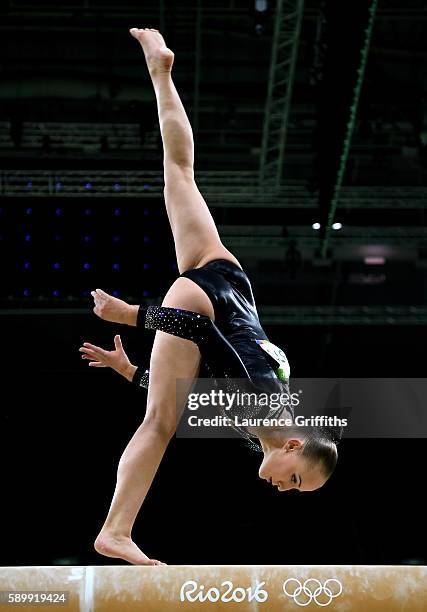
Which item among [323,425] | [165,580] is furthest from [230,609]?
[323,425]

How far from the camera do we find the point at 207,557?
35.4 ft

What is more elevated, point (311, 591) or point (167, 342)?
point (167, 342)

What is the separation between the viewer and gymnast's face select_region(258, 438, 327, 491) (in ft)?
12.4

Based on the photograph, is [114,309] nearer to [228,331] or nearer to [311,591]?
[228,331]

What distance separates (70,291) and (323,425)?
21.3 ft

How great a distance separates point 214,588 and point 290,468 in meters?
0.57

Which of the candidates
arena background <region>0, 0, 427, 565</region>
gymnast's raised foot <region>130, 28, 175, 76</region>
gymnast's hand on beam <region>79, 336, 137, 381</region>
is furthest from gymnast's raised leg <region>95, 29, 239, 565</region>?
arena background <region>0, 0, 427, 565</region>

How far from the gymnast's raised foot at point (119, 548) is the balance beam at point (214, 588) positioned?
8 centimetres

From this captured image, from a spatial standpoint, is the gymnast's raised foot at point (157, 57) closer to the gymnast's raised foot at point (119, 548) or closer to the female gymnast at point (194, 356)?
the female gymnast at point (194, 356)

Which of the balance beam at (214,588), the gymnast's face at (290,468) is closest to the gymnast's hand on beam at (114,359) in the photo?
the gymnast's face at (290,468)

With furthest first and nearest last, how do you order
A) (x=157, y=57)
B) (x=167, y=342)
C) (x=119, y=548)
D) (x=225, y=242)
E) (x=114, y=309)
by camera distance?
(x=225, y=242)
(x=157, y=57)
(x=114, y=309)
(x=167, y=342)
(x=119, y=548)

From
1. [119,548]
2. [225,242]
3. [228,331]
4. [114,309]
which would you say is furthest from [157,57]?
[225,242]

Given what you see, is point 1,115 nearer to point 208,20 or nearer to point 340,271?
point 208,20

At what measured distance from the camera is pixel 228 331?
3924mm
